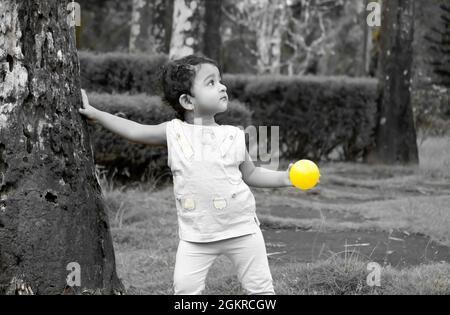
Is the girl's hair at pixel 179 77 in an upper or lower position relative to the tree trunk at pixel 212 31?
lower

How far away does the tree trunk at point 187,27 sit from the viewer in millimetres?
9234

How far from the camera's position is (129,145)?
7176 mm

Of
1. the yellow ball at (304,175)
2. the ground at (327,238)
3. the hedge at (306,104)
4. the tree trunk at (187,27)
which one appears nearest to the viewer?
the yellow ball at (304,175)

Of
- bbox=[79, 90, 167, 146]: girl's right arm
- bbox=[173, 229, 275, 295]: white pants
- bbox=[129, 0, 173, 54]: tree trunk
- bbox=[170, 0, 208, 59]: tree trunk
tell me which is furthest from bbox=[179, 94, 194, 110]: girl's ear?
bbox=[129, 0, 173, 54]: tree trunk

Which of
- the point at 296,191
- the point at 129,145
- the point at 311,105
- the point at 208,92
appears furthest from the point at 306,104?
the point at 208,92

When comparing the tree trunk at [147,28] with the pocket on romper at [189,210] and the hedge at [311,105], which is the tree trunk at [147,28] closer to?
the hedge at [311,105]

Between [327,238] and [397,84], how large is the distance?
571 cm

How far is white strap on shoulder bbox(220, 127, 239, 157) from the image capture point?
2877 mm

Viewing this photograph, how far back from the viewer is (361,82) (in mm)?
10742

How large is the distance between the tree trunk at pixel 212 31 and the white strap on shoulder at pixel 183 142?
23.6ft

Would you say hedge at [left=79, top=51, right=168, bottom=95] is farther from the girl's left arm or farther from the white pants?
the white pants

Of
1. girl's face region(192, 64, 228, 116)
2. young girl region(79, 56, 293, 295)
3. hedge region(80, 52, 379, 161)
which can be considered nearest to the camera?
young girl region(79, 56, 293, 295)

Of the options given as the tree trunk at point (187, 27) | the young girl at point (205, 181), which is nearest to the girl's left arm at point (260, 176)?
the young girl at point (205, 181)
